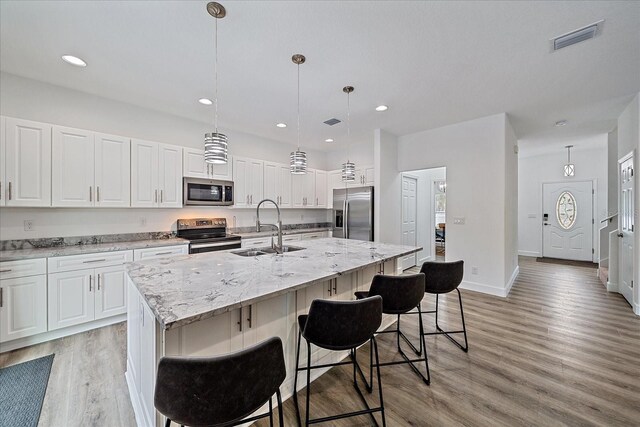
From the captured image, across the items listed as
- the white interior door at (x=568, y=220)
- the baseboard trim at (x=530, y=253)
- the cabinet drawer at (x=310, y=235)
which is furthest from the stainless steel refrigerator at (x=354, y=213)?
the white interior door at (x=568, y=220)

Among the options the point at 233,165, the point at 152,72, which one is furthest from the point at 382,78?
the point at 233,165

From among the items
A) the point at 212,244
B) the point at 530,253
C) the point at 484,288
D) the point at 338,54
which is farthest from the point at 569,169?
the point at 212,244

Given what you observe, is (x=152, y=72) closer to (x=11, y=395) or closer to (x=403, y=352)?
(x=11, y=395)

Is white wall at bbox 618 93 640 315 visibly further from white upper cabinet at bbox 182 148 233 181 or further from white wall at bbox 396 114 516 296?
white upper cabinet at bbox 182 148 233 181

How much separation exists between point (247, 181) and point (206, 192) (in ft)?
2.60

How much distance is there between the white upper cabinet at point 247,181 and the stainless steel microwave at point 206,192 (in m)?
0.16

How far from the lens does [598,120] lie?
168 inches

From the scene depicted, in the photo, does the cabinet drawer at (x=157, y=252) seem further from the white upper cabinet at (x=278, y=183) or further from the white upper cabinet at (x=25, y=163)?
the white upper cabinet at (x=278, y=183)

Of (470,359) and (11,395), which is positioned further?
(470,359)

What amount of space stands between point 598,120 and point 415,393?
542cm

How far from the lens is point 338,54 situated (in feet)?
8.00

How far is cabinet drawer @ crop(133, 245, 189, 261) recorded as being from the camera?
3201 mm

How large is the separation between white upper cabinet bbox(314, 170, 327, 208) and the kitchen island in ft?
11.7

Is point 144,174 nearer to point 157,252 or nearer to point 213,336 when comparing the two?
point 157,252
